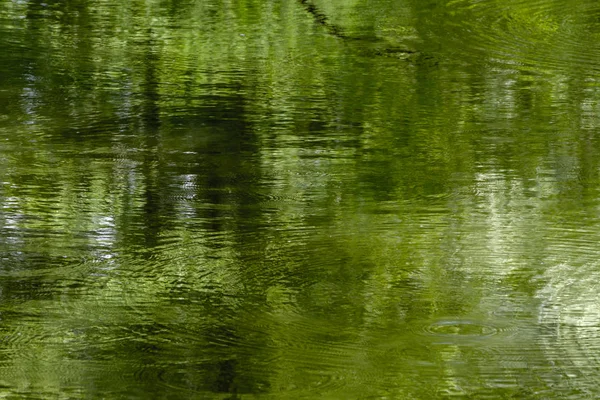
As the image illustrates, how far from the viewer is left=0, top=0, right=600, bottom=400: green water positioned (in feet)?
10.1

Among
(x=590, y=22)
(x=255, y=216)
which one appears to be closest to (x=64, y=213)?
(x=255, y=216)

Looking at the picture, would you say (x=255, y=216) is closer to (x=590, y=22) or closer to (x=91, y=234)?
(x=91, y=234)

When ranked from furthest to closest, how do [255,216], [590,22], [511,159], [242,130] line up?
[590,22] < [242,130] < [511,159] < [255,216]

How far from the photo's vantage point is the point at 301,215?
170 inches

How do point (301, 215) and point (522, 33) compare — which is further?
point (522, 33)

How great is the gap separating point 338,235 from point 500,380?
1.22 metres

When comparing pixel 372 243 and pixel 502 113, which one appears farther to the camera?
pixel 502 113

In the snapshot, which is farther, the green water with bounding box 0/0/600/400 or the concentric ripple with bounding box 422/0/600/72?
the concentric ripple with bounding box 422/0/600/72

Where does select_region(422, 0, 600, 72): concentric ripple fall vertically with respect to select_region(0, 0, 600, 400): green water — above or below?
above

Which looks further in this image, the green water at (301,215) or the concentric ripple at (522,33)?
the concentric ripple at (522,33)

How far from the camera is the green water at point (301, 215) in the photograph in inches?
121

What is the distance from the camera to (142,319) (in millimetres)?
3359

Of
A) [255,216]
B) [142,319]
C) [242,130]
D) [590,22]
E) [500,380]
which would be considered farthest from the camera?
[590,22]

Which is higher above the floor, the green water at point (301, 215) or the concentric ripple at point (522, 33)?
the concentric ripple at point (522, 33)
